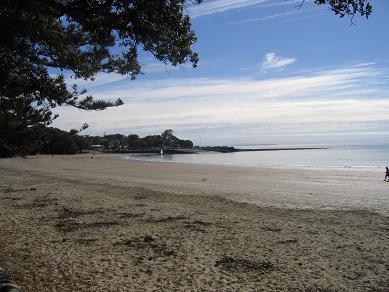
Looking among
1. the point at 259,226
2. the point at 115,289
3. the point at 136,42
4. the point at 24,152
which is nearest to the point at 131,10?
the point at 136,42

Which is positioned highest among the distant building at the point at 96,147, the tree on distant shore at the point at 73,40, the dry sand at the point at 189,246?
the tree on distant shore at the point at 73,40

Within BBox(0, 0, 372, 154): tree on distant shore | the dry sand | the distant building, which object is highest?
BBox(0, 0, 372, 154): tree on distant shore

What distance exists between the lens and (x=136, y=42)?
20.8ft

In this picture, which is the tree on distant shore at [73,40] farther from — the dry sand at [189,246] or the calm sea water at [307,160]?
the calm sea water at [307,160]

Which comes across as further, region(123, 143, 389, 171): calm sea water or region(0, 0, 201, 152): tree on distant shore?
region(123, 143, 389, 171): calm sea water

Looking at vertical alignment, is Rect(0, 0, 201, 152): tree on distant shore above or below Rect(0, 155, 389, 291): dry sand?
above

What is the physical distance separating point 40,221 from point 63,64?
4.08 m

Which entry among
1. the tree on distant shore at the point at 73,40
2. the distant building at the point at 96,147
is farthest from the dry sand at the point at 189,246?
the distant building at the point at 96,147

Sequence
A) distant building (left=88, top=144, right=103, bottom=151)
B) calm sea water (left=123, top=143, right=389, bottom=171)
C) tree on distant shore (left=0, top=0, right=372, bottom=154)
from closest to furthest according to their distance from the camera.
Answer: tree on distant shore (left=0, top=0, right=372, bottom=154) → calm sea water (left=123, top=143, right=389, bottom=171) → distant building (left=88, top=144, right=103, bottom=151)

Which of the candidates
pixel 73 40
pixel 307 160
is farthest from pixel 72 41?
pixel 307 160

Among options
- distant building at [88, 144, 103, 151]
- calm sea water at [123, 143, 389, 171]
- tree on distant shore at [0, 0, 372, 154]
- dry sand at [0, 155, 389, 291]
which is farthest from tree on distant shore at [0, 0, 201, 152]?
distant building at [88, 144, 103, 151]

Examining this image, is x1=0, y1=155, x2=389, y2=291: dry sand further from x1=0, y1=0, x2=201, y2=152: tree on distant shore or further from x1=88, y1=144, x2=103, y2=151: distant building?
x1=88, y1=144, x2=103, y2=151: distant building

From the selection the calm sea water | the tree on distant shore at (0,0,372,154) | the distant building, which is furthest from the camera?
the distant building

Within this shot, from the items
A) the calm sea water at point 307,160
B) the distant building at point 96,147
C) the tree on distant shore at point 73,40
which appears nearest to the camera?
the tree on distant shore at point 73,40
